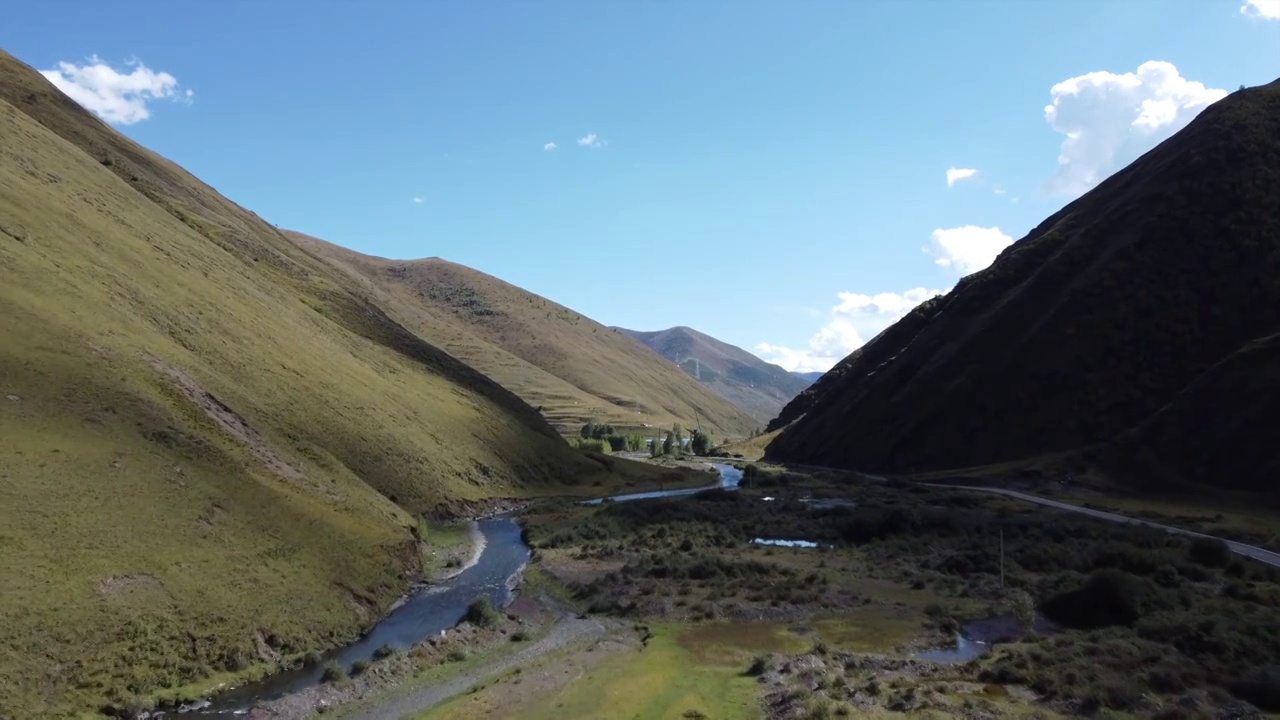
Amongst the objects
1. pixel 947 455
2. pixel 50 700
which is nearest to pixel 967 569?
pixel 50 700

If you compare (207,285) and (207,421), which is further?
(207,285)

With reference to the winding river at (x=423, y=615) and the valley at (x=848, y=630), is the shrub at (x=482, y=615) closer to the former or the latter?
the valley at (x=848, y=630)

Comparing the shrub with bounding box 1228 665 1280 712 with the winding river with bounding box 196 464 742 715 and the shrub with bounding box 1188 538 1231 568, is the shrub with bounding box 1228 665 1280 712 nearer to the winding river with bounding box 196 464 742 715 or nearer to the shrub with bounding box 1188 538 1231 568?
the shrub with bounding box 1188 538 1231 568

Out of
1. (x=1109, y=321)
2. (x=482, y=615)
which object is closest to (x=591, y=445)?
(x=1109, y=321)

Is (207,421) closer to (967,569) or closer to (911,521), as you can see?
(967,569)

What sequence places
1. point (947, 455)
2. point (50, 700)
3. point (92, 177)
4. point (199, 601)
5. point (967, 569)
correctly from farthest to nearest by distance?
point (947, 455), point (92, 177), point (967, 569), point (199, 601), point (50, 700)

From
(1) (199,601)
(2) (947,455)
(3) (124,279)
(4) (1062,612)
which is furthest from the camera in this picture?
(2) (947,455)

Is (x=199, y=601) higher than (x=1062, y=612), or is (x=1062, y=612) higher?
(x=1062, y=612)
